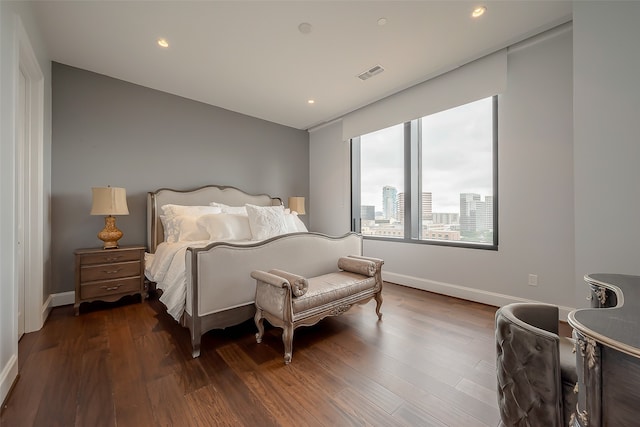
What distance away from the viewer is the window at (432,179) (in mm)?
3094

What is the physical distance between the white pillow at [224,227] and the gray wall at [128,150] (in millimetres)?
1092

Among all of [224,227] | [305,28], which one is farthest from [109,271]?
[305,28]

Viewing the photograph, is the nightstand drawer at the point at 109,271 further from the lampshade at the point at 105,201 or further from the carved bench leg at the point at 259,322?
the carved bench leg at the point at 259,322

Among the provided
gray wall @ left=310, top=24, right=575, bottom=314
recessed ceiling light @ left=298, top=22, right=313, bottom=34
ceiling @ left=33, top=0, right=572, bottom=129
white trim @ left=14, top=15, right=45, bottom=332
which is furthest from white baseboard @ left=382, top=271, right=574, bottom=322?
white trim @ left=14, top=15, right=45, bottom=332

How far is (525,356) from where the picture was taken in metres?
0.94

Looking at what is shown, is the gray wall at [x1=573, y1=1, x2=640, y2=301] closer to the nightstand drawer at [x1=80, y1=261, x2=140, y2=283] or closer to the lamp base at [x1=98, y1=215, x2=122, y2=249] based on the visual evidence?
the nightstand drawer at [x1=80, y1=261, x2=140, y2=283]

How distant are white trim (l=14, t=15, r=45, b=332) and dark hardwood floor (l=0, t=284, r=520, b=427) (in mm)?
265

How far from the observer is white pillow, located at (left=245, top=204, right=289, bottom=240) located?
3119 millimetres

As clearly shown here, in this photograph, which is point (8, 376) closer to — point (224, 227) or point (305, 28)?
point (224, 227)

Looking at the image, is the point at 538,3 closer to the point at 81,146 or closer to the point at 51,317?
the point at 81,146

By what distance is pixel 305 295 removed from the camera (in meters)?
1.97

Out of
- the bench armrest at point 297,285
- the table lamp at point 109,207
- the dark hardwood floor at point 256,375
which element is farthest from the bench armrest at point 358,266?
the table lamp at point 109,207

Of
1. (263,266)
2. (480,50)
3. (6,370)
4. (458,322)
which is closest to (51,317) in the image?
(6,370)

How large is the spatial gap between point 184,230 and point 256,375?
210 cm
